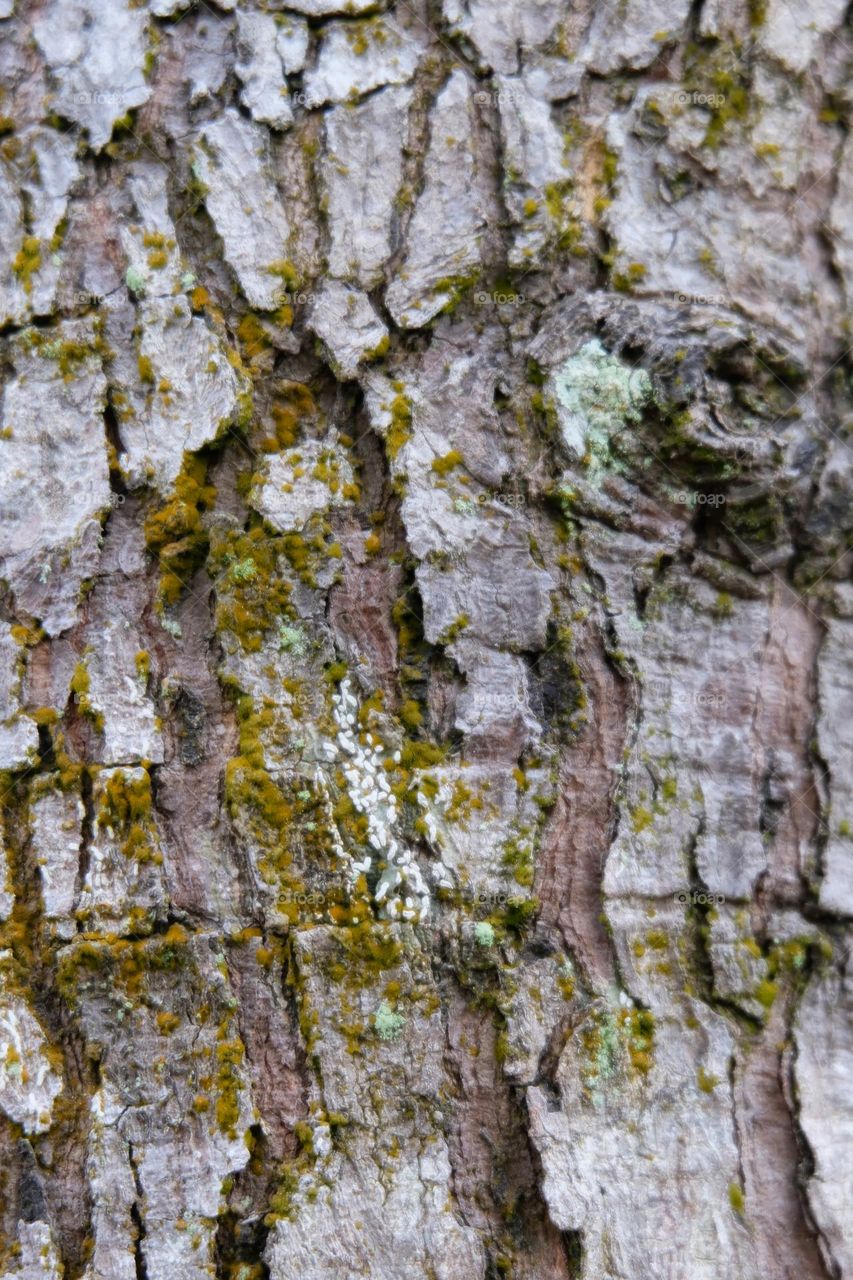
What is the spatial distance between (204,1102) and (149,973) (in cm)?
26

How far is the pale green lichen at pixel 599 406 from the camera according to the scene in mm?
2010

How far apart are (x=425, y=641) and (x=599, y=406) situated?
2.08 ft

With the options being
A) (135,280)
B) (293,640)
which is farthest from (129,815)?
(135,280)

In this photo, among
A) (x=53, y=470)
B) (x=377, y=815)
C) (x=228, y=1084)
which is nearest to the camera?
(x=228, y=1084)

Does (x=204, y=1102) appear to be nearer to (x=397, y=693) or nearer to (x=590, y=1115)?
(x=590, y=1115)

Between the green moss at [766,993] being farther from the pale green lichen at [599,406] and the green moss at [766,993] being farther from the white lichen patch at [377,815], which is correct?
the pale green lichen at [599,406]

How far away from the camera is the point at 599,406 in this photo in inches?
A: 79.4

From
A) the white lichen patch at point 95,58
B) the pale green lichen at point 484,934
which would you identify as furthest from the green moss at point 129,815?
the white lichen patch at point 95,58

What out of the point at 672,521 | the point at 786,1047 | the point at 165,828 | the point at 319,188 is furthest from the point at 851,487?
the point at 165,828

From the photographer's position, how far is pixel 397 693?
1.94 meters

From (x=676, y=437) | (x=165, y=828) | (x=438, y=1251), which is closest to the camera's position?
(x=438, y=1251)

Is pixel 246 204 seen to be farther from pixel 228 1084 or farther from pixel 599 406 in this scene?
pixel 228 1084

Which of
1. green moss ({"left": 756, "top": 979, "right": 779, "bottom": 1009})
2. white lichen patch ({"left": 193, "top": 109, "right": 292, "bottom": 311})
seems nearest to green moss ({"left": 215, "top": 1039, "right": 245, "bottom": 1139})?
green moss ({"left": 756, "top": 979, "right": 779, "bottom": 1009})

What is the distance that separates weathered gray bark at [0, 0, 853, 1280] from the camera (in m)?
1.77
